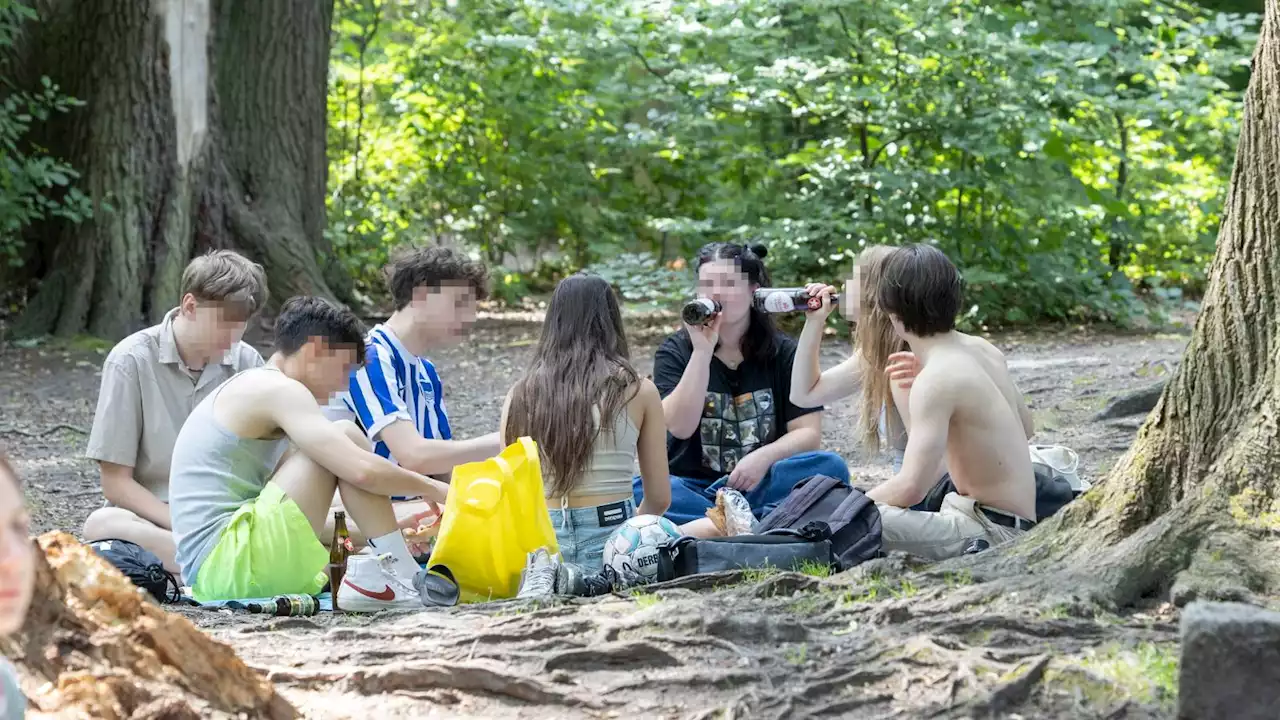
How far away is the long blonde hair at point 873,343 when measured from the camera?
4551 mm

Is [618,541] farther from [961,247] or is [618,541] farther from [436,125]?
[436,125]

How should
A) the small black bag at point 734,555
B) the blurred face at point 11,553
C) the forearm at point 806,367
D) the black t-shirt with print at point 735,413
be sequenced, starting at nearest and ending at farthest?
the blurred face at point 11,553 → the small black bag at point 734,555 → the forearm at point 806,367 → the black t-shirt with print at point 735,413

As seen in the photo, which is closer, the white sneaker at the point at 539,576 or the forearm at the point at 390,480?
the white sneaker at the point at 539,576

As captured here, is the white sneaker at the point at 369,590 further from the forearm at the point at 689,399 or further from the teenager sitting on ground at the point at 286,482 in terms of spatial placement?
the forearm at the point at 689,399

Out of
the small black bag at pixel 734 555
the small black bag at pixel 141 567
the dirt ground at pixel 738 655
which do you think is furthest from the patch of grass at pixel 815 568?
the small black bag at pixel 141 567

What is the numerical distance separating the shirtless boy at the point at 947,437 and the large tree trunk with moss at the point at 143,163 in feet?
21.2

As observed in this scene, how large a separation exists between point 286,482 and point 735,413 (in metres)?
1.68

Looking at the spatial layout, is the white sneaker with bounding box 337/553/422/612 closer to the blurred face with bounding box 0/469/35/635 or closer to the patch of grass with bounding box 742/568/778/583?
the patch of grass with bounding box 742/568/778/583

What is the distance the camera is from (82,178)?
9289mm

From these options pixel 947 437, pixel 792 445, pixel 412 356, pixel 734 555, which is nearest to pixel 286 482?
pixel 412 356

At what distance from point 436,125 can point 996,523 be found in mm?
9586

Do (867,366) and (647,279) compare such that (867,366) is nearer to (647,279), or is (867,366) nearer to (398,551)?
(398,551)

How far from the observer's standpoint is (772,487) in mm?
4598

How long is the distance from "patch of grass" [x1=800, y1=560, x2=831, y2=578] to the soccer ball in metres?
0.38
